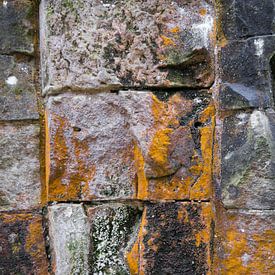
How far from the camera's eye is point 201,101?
162cm

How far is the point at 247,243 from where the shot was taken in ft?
Answer: 4.94

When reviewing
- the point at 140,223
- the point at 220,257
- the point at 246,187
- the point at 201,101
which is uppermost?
the point at 201,101

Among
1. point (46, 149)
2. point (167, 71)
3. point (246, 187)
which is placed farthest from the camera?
point (46, 149)

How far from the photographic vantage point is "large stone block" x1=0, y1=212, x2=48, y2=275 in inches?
67.9

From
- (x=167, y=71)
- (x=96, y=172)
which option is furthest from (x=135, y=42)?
(x=96, y=172)

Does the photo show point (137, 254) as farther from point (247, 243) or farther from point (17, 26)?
point (17, 26)

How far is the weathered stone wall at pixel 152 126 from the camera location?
155 cm

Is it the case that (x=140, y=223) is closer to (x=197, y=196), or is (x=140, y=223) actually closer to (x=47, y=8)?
(x=197, y=196)

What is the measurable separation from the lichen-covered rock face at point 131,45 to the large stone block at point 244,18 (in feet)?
0.17

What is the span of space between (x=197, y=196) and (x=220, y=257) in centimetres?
21

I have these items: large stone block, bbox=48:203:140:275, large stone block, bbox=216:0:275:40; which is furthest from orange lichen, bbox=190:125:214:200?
large stone block, bbox=216:0:275:40

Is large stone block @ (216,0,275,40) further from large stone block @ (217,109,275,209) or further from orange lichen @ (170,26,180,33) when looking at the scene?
large stone block @ (217,109,275,209)

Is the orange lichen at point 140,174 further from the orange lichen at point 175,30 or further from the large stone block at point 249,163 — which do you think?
the orange lichen at point 175,30

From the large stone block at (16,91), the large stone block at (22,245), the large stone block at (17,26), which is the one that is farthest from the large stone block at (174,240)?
the large stone block at (17,26)
